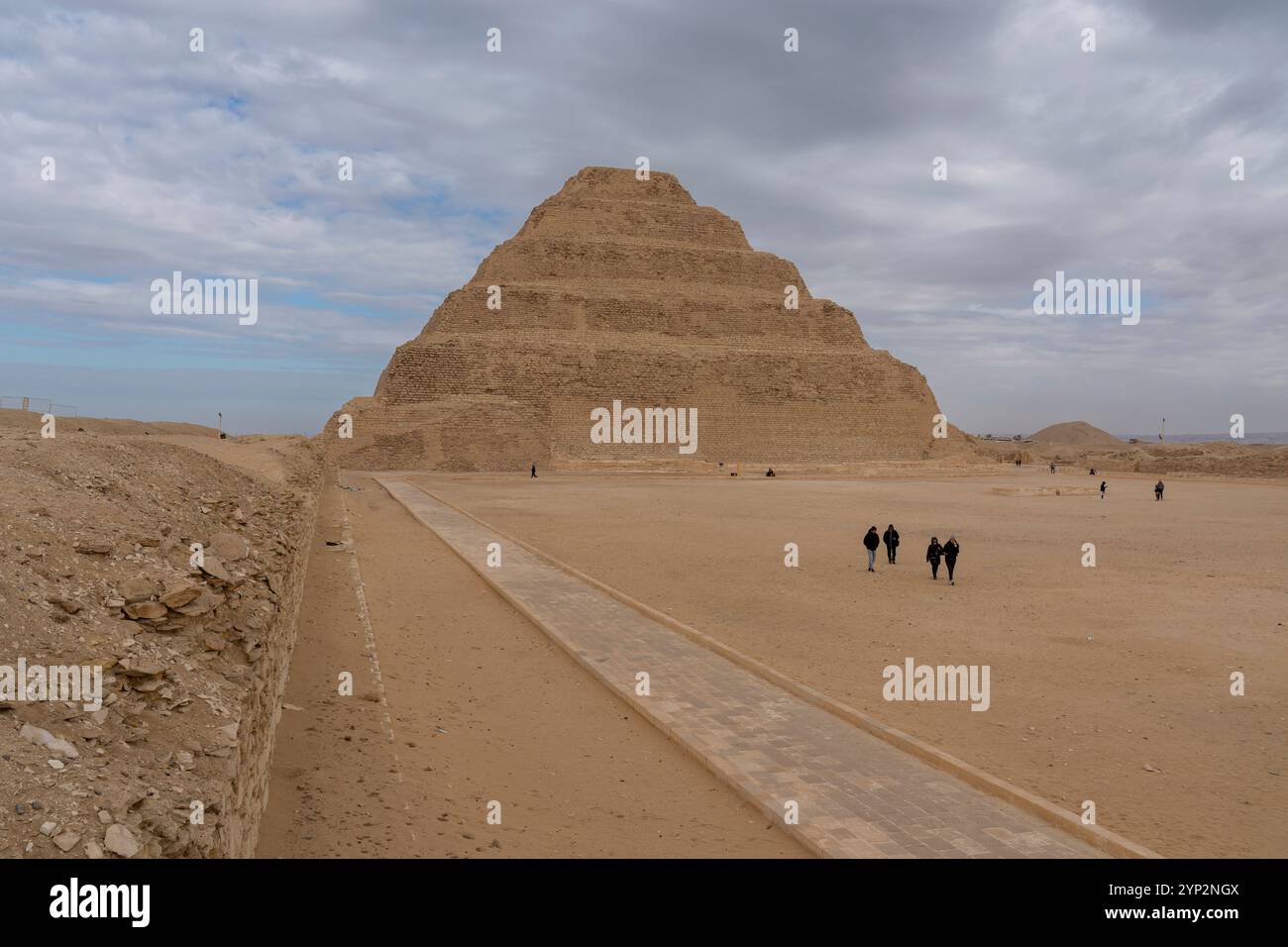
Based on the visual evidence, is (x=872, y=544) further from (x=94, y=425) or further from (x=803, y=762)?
(x=94, y=425)

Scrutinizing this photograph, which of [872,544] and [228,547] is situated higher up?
[228,547]

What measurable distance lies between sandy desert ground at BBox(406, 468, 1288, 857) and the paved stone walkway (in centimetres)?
59

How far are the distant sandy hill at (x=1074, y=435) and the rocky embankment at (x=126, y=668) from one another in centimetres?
14792

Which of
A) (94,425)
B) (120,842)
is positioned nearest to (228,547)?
(120,842)

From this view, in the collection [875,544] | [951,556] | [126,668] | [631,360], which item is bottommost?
[951,556]

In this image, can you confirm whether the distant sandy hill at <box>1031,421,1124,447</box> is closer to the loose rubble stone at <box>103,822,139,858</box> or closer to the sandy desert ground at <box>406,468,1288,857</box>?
the sandy desert ground at <box>406,468,1288,857</box>

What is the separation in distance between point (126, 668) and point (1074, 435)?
161 m

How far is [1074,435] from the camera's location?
14538 centimetres

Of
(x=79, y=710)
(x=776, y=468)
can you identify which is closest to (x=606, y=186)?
(x=776, y=468)

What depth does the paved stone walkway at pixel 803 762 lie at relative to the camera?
437 centimetres

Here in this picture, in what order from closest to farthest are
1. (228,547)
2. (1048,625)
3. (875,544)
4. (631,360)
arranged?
(228,547)
(1048,625)
(875,544)
(631,360)

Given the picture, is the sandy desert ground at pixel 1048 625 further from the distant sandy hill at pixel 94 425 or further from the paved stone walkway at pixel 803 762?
the distant sandy hill at pixel 94 425

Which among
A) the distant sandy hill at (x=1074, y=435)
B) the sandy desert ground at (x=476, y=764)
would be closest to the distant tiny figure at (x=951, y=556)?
the sandy desert ground at (x=476, y=764)
